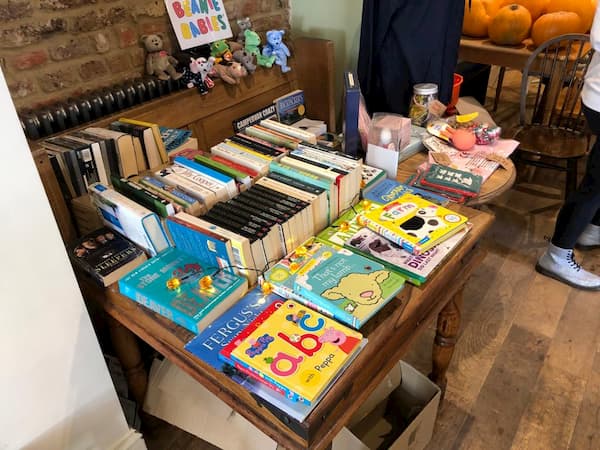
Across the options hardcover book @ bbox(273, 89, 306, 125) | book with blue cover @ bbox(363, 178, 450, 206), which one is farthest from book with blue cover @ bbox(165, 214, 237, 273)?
hardcover book @ bbox(273, 89, 306, 125)

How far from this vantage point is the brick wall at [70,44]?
1.39m

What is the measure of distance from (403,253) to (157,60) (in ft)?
3.70

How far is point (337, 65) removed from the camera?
7.64ft

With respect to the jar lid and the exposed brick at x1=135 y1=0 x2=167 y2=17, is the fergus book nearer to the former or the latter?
the exposed brick at x1=135 y1=0 x2=167 y2=17

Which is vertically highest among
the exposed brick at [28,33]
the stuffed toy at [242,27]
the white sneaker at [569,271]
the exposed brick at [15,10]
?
the exposed brick at [15,10]

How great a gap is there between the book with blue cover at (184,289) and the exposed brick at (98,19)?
2.85ft

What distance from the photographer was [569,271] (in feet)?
6.97

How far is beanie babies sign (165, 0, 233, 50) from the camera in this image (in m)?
1.73

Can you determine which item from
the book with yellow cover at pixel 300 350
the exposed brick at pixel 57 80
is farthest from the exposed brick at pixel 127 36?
the book with yellow cover at pixel 300 350

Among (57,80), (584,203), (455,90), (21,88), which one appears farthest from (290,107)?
(584,203)

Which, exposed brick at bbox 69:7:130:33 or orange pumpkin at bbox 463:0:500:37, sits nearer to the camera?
exposed brick at bbox 69:7:130:33

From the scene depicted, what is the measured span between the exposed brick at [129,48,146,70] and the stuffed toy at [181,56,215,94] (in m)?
0.15

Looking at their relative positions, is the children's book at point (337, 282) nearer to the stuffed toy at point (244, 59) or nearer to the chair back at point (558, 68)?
the stuffed toy at point (244, 59)

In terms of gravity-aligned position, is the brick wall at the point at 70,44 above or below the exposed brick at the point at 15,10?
below
